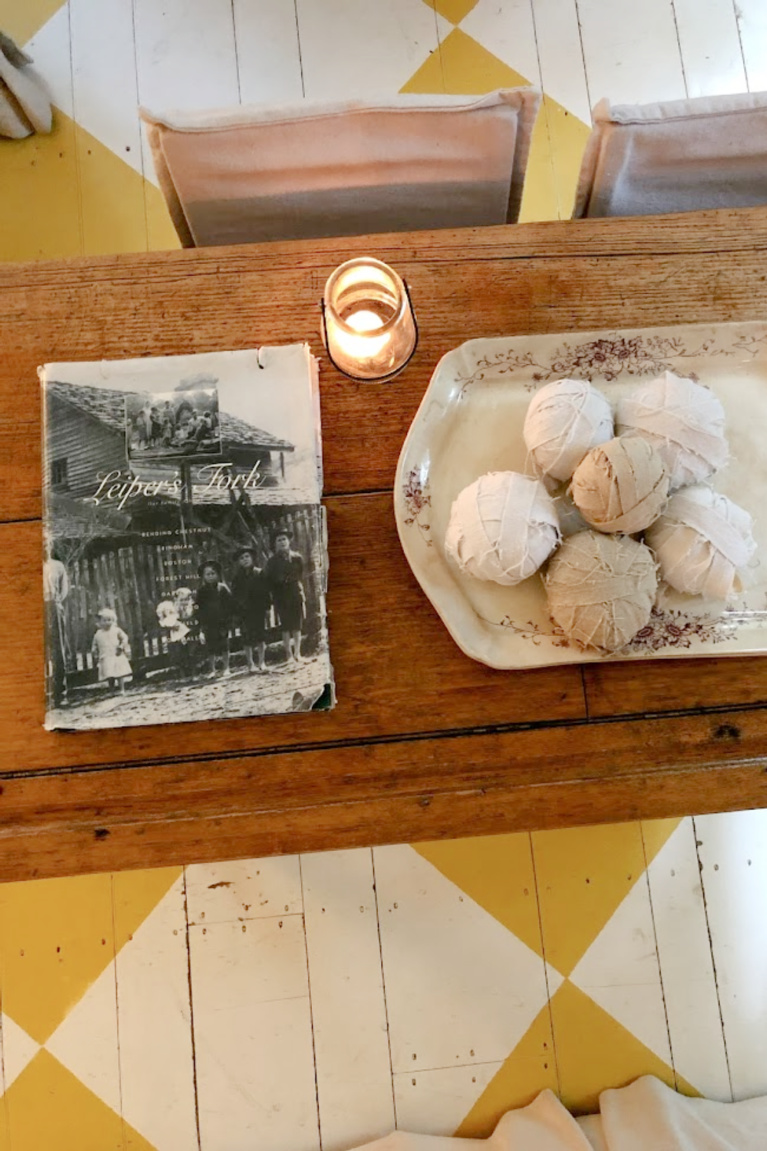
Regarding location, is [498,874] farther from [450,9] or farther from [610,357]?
[450,9]

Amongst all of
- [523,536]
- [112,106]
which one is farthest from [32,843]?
[112,106]

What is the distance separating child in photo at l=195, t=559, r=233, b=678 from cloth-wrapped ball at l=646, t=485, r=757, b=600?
35 cm

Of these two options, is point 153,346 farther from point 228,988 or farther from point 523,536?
point 228,988

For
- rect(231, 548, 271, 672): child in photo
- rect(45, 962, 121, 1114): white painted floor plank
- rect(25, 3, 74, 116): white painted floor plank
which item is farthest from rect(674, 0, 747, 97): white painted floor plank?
rect(45, 962, 121, 1114): white painted floor plank

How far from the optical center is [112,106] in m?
1.45

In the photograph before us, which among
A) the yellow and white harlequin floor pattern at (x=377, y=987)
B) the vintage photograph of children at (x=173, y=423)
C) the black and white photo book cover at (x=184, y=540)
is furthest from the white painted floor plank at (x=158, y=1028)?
the vintage photograph of children at (x=173, y=423)

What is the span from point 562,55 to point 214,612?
1294 mm

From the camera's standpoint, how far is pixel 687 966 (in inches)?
49.3

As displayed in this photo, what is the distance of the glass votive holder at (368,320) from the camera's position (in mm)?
696

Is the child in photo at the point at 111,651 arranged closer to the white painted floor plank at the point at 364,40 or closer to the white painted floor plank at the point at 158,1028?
the white painted floor plank at the point at 158,1028

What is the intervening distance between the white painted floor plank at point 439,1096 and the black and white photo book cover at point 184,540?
804 millimetres

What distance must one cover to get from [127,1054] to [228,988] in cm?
17

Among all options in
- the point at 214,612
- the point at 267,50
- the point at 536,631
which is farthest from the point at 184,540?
the point at 267,50

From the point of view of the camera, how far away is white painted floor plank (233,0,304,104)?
1.45 m
